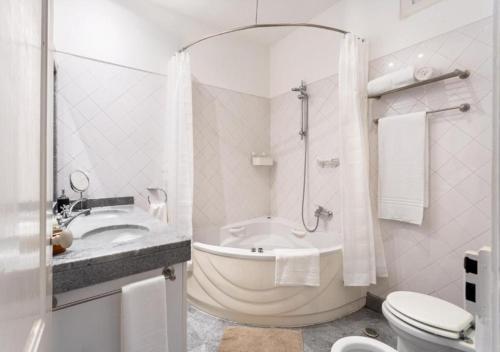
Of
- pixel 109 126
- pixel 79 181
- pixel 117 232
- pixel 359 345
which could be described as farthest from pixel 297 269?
pixel 109 126

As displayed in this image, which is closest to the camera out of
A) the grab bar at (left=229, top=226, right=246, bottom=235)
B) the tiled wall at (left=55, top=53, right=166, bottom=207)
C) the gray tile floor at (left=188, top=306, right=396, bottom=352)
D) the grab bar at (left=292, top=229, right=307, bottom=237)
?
the gray tile floor at (left=188, top=306, right=396, bottom=352)

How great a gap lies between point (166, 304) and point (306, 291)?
1225mm

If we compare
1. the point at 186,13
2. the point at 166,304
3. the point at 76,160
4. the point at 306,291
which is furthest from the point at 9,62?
the point at 186,13

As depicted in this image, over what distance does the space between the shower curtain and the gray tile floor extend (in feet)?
1.02

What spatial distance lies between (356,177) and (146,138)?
6.51ft

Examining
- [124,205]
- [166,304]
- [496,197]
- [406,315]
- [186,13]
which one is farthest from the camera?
[186,13]

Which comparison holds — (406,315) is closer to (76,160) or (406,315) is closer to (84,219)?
(84,219)

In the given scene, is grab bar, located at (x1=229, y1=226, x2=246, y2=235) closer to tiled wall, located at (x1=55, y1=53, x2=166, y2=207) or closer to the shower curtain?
tiled wall, located at (x1=55, y1=53, x2=166, y2=207)

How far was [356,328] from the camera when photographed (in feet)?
6.08

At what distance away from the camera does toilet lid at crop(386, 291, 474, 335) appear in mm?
1188

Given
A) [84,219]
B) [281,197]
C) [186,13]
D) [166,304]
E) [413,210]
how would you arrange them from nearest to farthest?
[166,304], [84,219], [413,210], [186,13], [281,197]

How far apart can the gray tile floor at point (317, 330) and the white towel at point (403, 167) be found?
2.72 ft

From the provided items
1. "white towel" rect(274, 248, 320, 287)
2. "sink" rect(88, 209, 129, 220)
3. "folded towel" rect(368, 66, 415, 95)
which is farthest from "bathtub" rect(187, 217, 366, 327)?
"folded towel" rect(368, 66, 415, 95)

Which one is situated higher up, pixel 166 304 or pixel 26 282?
pixel 26 282
